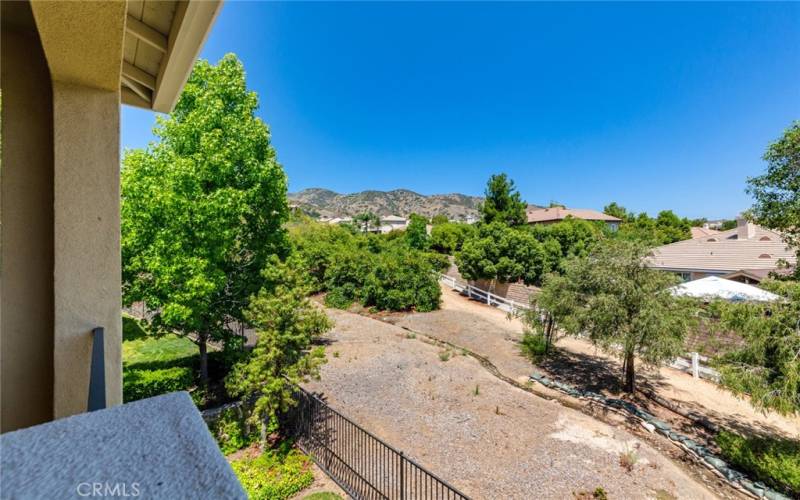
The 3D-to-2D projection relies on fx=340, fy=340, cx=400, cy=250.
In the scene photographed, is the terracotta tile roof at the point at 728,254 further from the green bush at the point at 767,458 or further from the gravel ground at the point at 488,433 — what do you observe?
the gravel ground at the point at 488,433

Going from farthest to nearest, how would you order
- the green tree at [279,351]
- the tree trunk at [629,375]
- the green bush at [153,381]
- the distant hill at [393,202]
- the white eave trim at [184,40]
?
1. the distant hill at [393,202]
2. the tree trunk at [629,375]
3. the green bush at [153,381]
4. the green tree at [279,351]
5. the white eave trim at [184,40]

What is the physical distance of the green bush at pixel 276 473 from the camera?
506 centimetres

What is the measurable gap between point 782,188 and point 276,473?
1213 cm

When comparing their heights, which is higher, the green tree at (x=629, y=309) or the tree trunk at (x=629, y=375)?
the green tree at (x=629, y=309)

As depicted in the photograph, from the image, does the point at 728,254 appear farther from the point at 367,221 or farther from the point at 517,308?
the point at 367,221

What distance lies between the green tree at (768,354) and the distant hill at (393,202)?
123m

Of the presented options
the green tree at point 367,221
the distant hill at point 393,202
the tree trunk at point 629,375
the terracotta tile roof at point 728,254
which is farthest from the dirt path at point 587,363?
the distant hill at point 393,202

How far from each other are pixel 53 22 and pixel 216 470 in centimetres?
221

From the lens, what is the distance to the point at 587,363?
11109mm

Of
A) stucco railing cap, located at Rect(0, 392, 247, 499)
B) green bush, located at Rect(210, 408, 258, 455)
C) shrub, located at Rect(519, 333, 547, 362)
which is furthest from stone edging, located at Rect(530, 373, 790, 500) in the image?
stucco railing cap, located at Rect(0, 392, 247, 499)

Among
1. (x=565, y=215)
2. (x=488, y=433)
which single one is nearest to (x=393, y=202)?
(x=565, y=215)

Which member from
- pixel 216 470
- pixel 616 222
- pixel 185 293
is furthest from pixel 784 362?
pixel 616 222

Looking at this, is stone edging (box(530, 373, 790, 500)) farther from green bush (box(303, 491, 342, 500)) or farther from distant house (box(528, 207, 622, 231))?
distant house (box(528, 207, 622, 231))

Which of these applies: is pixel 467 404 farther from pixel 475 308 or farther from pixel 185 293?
pixel 475 308
